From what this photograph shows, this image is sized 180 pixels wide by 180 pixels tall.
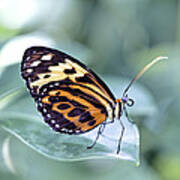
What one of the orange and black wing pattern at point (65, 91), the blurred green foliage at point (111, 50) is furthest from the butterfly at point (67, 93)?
the blurred green foliage at point (111, 50)

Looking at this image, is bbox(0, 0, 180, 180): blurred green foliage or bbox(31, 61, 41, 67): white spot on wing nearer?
bbox(31, 61, 41, 67): white spot on wing

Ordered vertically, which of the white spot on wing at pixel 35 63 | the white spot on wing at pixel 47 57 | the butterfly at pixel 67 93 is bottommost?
the butterfly at pixel 67 93

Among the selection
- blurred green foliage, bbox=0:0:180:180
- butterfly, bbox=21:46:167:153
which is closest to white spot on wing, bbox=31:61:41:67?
butterfly, bbox=21:46:167:153

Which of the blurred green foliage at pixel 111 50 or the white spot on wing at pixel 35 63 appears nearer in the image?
the white spot on wing at pixel 35 63

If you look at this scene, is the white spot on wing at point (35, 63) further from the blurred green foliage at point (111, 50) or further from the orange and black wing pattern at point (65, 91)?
the blurred green foliage at point (111, 50)

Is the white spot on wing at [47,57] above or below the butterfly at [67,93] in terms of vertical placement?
above

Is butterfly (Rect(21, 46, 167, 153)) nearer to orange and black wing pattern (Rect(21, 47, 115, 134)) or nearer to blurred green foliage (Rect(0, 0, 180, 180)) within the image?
orange and black wing pattern (Rect(21, 47, 115, 134))

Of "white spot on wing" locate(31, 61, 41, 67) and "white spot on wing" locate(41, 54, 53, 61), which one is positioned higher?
"white spot on wing" locate(41, 54, 53, 61)
